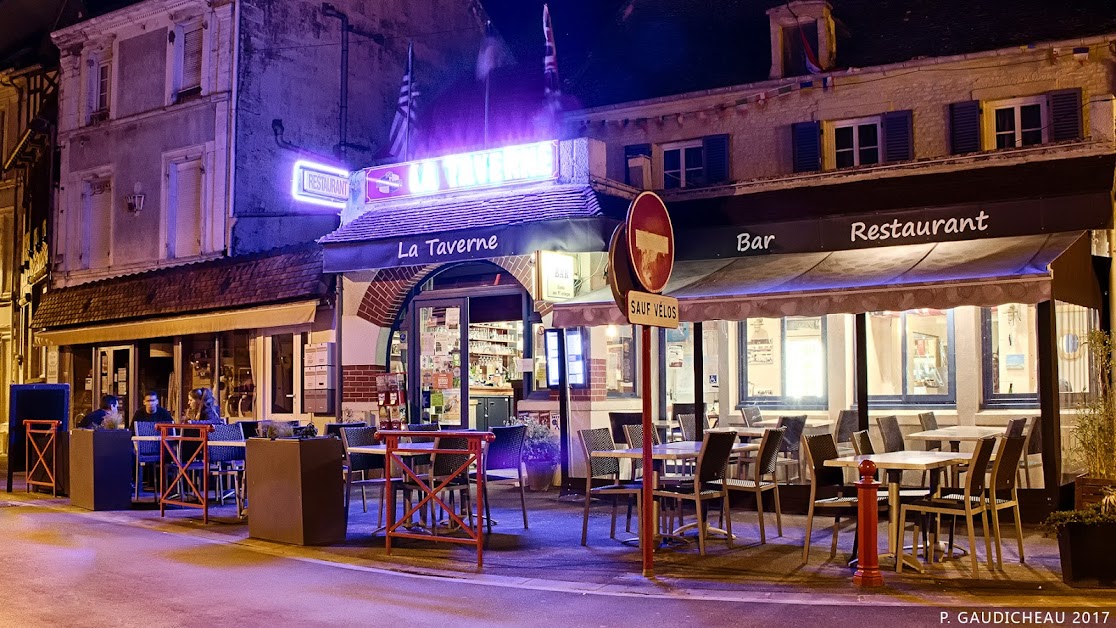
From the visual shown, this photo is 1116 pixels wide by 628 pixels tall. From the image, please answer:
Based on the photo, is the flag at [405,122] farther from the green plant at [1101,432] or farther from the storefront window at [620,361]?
the green plant at [1101,432]

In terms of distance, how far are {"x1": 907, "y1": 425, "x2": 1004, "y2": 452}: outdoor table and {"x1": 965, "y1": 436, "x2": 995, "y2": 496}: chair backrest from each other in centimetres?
230

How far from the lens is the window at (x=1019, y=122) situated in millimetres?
12453

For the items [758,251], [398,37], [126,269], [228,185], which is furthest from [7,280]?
[758,251]

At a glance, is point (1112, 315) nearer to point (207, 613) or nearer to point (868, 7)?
point (868, 7)

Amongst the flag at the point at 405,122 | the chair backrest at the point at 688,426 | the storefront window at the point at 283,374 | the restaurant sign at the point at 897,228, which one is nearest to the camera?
the restaurant sign at the point at 897,228

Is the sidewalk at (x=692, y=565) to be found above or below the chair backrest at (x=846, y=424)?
below

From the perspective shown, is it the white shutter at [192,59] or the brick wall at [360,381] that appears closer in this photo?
the brick wall at [360,381]

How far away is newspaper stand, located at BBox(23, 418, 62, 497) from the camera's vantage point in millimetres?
13664

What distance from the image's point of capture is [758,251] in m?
13.2

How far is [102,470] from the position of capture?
40.6ft

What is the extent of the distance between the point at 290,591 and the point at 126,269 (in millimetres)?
14070

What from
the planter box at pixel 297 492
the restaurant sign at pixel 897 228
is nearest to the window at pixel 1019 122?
the restaurant sign at pixel 897 228

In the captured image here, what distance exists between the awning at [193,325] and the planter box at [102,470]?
3655 mm

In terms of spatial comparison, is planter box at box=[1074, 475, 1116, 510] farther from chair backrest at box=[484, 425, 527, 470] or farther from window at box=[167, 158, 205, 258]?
window at box=[167, 158, 205, 258]
